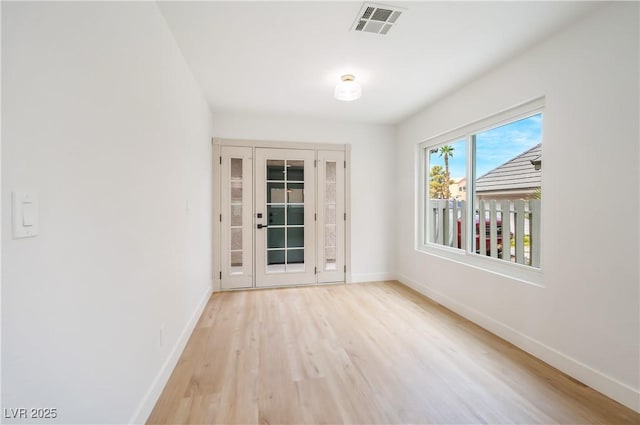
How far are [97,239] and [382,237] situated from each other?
153 inches

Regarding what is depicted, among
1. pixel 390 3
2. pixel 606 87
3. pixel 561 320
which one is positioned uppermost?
pixel 390 3

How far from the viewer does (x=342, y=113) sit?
3908mm

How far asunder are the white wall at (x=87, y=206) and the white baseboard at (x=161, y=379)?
0.05 ft

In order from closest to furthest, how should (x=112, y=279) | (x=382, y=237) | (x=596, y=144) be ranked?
(x=112, y=279) → (x=596, y=144) → (x=382, y=237)

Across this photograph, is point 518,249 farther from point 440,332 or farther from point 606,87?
point 606,87

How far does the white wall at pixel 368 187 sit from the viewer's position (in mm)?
4266

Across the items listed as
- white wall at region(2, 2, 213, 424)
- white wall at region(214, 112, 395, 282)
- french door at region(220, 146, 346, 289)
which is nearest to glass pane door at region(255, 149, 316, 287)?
french door at region(220, 146, 346, 289)

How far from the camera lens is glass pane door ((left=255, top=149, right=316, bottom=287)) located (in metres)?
4.04

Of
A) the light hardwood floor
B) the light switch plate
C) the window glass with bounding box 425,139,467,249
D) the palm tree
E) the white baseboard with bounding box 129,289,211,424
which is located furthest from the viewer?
the palm tree

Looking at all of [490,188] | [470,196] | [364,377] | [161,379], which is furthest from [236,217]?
[490,188]

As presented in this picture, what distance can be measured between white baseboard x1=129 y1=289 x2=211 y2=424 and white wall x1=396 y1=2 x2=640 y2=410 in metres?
2.81

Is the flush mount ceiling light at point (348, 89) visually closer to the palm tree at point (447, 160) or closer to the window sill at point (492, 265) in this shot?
the palm tree at point (447, 160)

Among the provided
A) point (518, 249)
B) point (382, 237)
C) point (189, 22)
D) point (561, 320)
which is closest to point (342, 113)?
point (382, 237)

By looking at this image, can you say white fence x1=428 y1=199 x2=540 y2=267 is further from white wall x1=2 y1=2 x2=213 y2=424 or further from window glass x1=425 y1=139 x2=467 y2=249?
white wall x1=2 y1=2 x2=213 y2=424
